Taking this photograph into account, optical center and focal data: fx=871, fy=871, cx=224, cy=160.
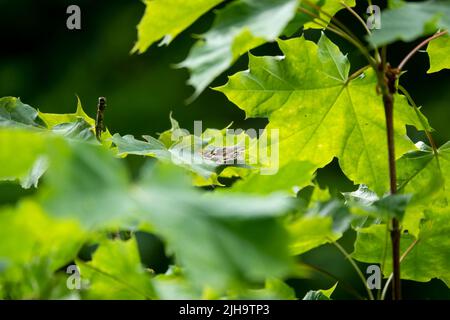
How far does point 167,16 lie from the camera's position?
0.72 meters

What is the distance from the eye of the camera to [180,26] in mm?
723

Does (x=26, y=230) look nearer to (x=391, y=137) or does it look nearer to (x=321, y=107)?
(x=391, y=137)

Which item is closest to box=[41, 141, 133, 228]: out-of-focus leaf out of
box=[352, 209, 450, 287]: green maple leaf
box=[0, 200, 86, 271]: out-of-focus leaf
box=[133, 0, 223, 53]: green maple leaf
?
box=[0, 200, 86, 271]: out-of-focus leaf

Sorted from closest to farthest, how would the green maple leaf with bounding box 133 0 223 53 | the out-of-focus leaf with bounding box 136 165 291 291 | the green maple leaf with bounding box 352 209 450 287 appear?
the out-of-focus leaf with bounding box 136 165 291 291, the green maple leaf with bounding box 133 0 223 53, the green maple leaf with bounding box 352 209 450 287

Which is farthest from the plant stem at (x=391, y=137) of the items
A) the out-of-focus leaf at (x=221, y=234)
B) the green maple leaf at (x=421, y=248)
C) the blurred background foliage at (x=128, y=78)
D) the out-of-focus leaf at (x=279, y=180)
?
the blurred background foliage at (x=128, y=78)

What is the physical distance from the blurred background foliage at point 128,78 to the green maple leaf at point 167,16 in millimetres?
2760

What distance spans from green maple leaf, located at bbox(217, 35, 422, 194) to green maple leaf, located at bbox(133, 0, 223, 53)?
30 cm

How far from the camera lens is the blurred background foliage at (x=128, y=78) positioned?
3.64 m

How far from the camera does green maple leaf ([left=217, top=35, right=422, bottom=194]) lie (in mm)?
1018

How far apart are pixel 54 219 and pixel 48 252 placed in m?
0.15

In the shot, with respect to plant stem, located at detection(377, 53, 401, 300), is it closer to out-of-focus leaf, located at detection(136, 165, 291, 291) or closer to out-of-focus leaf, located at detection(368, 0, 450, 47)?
out-of-focus leaf, located at detection(368, 0, 450, 47)

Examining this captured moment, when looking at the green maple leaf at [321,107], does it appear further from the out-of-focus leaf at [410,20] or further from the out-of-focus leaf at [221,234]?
the out-of-focus leaf at [221,234]

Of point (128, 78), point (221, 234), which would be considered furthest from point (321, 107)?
point (128, 78)
